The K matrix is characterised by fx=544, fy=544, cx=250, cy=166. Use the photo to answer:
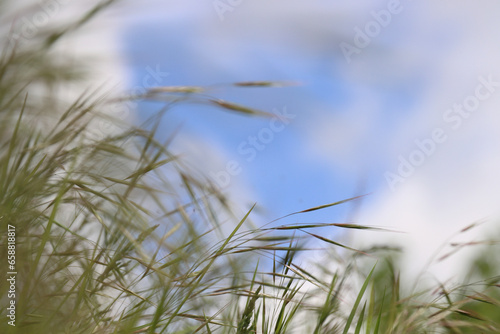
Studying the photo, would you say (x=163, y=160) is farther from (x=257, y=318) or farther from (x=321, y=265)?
(x=321, y=265)

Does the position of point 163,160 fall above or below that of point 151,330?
above

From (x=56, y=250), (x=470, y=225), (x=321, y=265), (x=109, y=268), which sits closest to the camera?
(x=109, y=268)

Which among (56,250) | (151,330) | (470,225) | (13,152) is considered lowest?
(151,330)

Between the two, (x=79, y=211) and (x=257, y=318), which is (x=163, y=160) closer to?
(x=79, y=211)

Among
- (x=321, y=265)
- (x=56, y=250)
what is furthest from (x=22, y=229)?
(x=321, y=265)

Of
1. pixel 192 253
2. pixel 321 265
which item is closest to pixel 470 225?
pixel 321 265

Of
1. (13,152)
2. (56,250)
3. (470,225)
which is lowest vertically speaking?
(56,250)

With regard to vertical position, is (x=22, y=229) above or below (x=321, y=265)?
below

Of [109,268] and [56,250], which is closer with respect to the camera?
[109,268]

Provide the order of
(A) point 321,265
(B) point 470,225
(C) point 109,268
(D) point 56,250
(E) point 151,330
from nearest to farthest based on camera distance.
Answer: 1. (E) point 151,330
2. (C) point 109,268
3. (D) point 56,250
4. (B) point 470,225
5. (A) point 321,265
